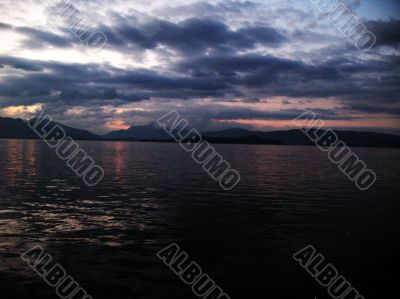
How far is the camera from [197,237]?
25156mm

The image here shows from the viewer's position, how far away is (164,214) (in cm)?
3247

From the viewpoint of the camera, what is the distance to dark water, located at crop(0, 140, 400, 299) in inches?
682

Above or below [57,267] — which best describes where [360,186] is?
above

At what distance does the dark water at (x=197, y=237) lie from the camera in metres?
17.3

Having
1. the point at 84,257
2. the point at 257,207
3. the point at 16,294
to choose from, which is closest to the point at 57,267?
the point at 84,257

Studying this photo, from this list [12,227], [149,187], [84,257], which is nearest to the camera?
[84,257]

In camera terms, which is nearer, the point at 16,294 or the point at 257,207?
the point at 16,294

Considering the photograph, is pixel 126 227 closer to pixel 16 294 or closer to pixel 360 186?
pixel 16 294

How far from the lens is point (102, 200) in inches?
1527

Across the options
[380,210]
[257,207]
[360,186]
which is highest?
[360,186]

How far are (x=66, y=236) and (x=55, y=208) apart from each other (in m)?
10.7

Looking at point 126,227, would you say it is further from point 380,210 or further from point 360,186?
point 360,186

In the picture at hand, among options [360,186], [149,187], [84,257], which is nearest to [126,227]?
[84,257]

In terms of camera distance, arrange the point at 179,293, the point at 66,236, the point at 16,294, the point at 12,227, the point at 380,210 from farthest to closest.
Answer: the point at 380,210
the point at 12,227
the point at 66,236
the point at 179,293
the point at 16,294
